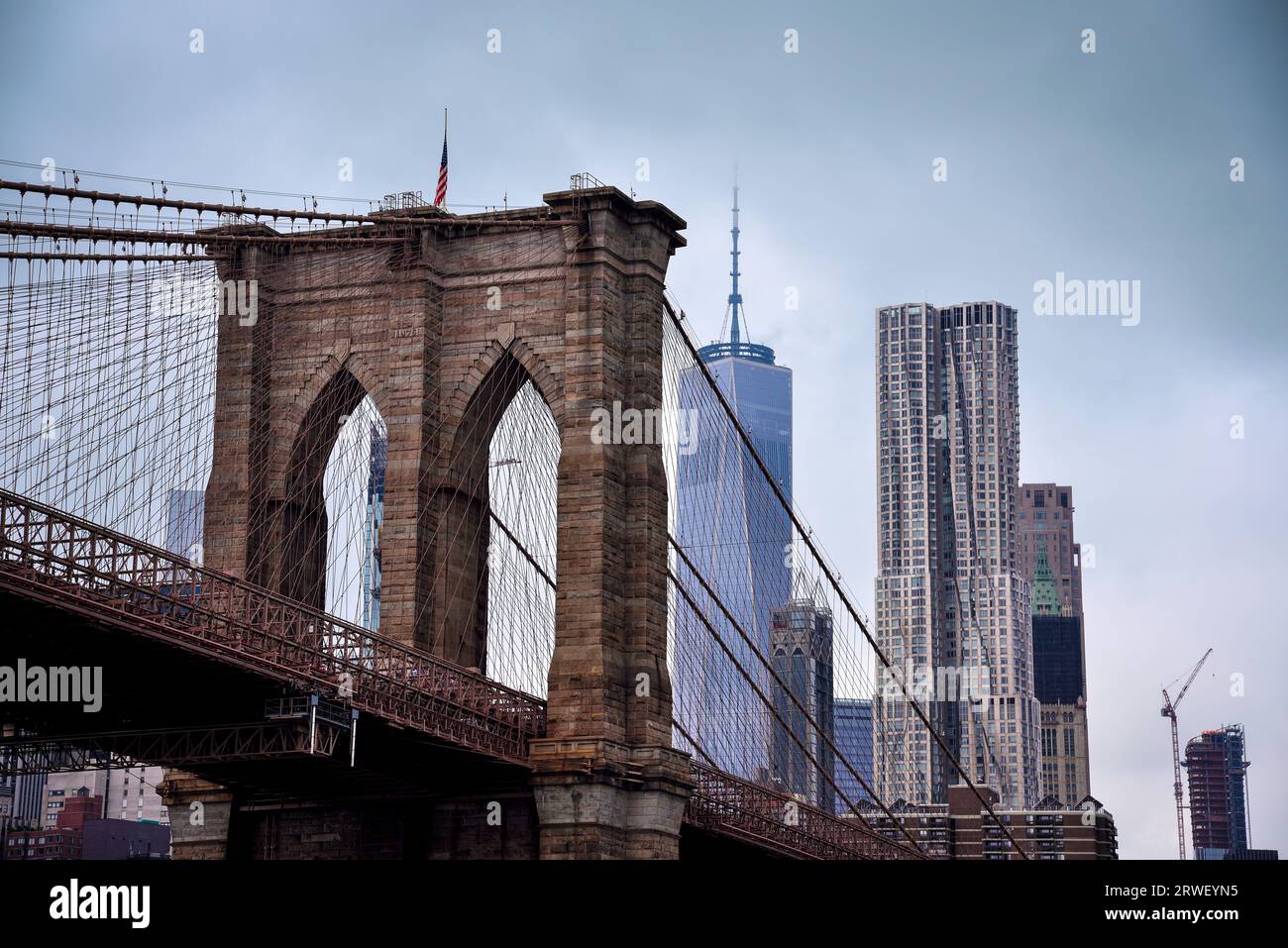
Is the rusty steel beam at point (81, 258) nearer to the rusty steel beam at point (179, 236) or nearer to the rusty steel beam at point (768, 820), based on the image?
the rusty steel beam at point (179, 236)

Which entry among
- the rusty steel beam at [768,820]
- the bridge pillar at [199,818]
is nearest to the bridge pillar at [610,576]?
the rusty steel beam at [768,820]

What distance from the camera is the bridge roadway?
53125mm

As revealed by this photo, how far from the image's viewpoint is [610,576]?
70125mm

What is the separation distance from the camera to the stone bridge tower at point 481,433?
227 ft

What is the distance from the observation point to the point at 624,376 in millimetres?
72500

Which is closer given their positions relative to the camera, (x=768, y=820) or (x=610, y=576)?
(x=610, y=576)

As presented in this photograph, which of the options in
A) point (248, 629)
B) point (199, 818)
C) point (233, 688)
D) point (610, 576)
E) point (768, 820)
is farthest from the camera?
point (768, 820)

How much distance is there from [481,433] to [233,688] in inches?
664

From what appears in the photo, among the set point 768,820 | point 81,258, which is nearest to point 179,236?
point 81,258

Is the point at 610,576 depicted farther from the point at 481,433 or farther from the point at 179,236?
the point at 179,236

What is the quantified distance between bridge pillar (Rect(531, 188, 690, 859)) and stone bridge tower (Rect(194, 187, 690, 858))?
72 millimetres

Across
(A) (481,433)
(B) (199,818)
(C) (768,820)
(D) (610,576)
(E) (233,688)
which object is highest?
(A) (481,433)
